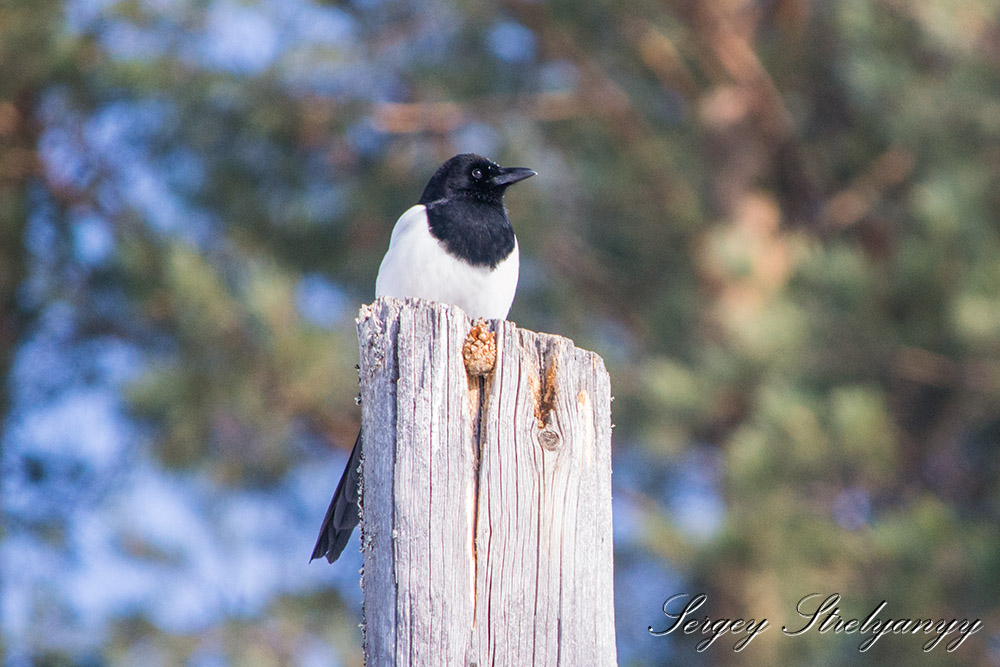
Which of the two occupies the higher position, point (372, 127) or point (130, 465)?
point (372, 127)

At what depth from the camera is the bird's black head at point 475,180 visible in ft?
11.3

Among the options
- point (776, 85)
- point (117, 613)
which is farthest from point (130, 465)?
point (776, 85)

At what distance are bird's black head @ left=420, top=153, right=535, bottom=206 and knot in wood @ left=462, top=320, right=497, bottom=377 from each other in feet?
5.27

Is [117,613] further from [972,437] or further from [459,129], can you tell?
[972,437]

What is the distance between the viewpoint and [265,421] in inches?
206

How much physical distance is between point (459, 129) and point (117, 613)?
10.5 feet

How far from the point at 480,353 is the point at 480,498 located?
9.2 inches

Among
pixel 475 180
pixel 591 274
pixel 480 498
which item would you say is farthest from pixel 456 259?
pixel 591 274

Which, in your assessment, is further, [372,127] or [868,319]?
[372,127]

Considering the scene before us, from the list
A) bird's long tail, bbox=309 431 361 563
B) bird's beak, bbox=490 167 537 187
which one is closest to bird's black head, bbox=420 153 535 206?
bird's beak, bbox=490 167 537 187

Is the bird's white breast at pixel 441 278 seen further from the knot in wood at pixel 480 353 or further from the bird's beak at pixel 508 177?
the knot in wood at pixel 480 353

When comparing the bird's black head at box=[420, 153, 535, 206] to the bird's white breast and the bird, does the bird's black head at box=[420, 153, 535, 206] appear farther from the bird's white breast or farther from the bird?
the bird's white breast

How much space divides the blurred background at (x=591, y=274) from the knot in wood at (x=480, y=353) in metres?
3.11

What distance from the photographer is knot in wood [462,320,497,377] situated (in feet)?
6.04
